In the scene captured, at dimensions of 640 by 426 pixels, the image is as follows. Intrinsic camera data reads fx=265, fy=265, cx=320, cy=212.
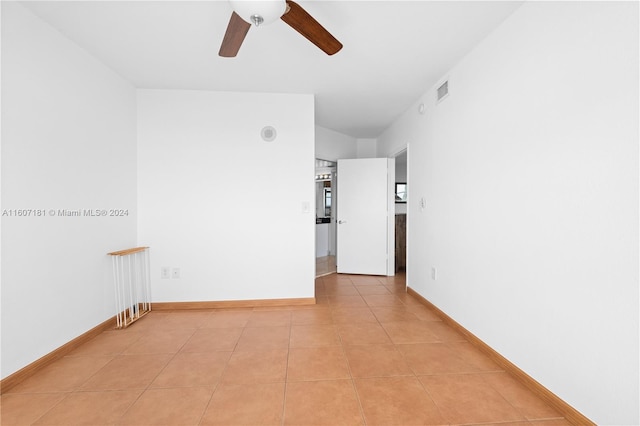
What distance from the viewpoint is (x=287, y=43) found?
6.86 ft

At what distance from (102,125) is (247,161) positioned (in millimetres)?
1323

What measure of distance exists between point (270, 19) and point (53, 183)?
1.94 metres

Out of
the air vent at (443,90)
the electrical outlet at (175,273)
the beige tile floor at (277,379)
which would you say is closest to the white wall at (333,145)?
the air vent at (443,90)

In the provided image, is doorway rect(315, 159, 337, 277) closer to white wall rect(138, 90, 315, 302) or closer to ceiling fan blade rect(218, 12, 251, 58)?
white wall rect(138, 90, 315, 302)

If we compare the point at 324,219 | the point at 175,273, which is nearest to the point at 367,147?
the point at 324,219

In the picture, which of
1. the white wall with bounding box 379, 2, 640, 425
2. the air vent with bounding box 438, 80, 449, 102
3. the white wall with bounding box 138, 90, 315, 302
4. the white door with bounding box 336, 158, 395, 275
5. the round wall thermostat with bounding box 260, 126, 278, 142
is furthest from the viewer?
the white door with bounding box 336, 158, 395, 275

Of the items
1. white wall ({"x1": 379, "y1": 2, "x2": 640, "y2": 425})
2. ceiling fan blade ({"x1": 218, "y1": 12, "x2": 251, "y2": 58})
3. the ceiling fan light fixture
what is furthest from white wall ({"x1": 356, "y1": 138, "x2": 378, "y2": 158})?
the ceiling fan light fixture

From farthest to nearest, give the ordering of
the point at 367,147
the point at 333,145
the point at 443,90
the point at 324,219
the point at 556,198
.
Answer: the point at 324,219, the point at 367,147, the point at 333,145, the point at 443,90, the point at 556,198

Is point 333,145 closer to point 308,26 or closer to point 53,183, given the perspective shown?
point 308,26

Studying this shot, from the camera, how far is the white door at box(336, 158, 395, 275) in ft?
14.1

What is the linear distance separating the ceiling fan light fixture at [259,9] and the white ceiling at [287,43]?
38 centimetres

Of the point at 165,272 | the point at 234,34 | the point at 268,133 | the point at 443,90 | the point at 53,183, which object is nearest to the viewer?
the point at 234,34

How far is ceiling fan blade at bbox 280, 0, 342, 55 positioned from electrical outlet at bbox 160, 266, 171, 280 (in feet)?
8.85

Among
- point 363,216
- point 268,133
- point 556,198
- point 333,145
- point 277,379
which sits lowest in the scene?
point 277,379
